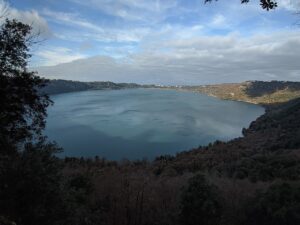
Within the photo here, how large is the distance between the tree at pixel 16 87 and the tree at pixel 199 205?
20.8 ft

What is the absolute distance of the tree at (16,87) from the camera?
9758 mm

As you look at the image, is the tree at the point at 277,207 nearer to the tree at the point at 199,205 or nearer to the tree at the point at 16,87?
the tree at the point at 199,205

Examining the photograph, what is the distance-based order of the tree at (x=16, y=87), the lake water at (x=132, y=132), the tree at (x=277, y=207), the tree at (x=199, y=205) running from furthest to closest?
the lake water at (x=132, y=132)
the tree at (x=277, y=207)
the tree at (x=199, y=205)
the tree at (x=16, y=87)

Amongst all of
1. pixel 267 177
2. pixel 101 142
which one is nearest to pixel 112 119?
pixel 101 142

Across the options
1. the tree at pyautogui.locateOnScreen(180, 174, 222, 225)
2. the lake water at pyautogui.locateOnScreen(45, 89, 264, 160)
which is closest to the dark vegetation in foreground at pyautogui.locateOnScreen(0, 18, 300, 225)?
the tree at pyautogui.locateOnScreen(180, 174, 222, 225)

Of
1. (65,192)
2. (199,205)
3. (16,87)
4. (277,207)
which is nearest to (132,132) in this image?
(277,207)

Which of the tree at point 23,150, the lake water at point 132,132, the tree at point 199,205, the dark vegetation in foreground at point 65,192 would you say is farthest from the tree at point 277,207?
the lake water at point 132,132

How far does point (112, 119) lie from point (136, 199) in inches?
3825

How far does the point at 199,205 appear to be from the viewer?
46.4 feet

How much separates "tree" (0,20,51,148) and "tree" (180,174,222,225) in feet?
20.8

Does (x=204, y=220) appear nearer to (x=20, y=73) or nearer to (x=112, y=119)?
(x=20, y=73)

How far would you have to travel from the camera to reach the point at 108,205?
56.6ft

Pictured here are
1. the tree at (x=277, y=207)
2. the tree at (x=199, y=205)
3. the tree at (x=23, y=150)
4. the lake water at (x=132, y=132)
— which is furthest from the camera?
the lake water at (x=132, y=132)

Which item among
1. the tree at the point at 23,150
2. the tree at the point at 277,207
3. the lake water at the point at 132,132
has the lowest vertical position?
the lake water at the point at 132,132
